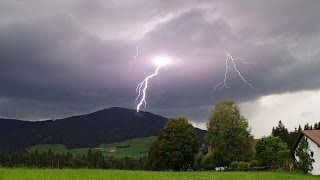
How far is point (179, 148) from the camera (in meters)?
83.6

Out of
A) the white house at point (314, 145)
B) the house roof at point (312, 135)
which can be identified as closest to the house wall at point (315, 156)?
the white house at point (314, 145)

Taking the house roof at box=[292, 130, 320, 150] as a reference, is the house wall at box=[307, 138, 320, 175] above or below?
below

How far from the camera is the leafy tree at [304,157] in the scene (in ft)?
204

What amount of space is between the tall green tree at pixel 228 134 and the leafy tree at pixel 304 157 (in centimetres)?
1931

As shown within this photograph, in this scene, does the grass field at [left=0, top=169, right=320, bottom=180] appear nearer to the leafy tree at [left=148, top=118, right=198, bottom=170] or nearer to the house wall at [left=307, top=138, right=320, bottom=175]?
the house wall at [left=307, top=138, right=320, bottom=175]

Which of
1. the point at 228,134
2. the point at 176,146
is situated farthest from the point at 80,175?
the point at 228,134

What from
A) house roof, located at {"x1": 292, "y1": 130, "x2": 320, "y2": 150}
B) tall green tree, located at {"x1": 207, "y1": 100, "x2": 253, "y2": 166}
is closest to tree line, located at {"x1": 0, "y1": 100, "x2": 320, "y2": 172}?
tall green tree, located at {"x1": 207, "y1": 100, "x2": 253, "y2": 166}

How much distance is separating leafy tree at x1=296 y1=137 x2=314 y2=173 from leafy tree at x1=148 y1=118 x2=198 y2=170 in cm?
2489

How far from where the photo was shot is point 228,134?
275 ft

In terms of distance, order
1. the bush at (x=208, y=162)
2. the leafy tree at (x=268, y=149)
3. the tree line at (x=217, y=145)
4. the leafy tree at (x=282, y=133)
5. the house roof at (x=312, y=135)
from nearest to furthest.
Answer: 1. the house roof at (x=312, y=135)
2. the leafy tree at (x=268, y=149)
3. the tree line at (x=217, y=145)
4. the bush at (x=208, y=162)
5. the leafy tree at (x=282, y=133)

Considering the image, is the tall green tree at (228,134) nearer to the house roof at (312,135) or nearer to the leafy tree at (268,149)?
the leafy tree at (268,149)

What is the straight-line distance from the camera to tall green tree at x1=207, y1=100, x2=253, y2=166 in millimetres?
83188

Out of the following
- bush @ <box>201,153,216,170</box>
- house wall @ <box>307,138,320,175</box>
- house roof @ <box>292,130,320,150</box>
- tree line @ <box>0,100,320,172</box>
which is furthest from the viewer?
bush @ <box>201,153,216,170</box>

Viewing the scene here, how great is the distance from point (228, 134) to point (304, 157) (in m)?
22.4
